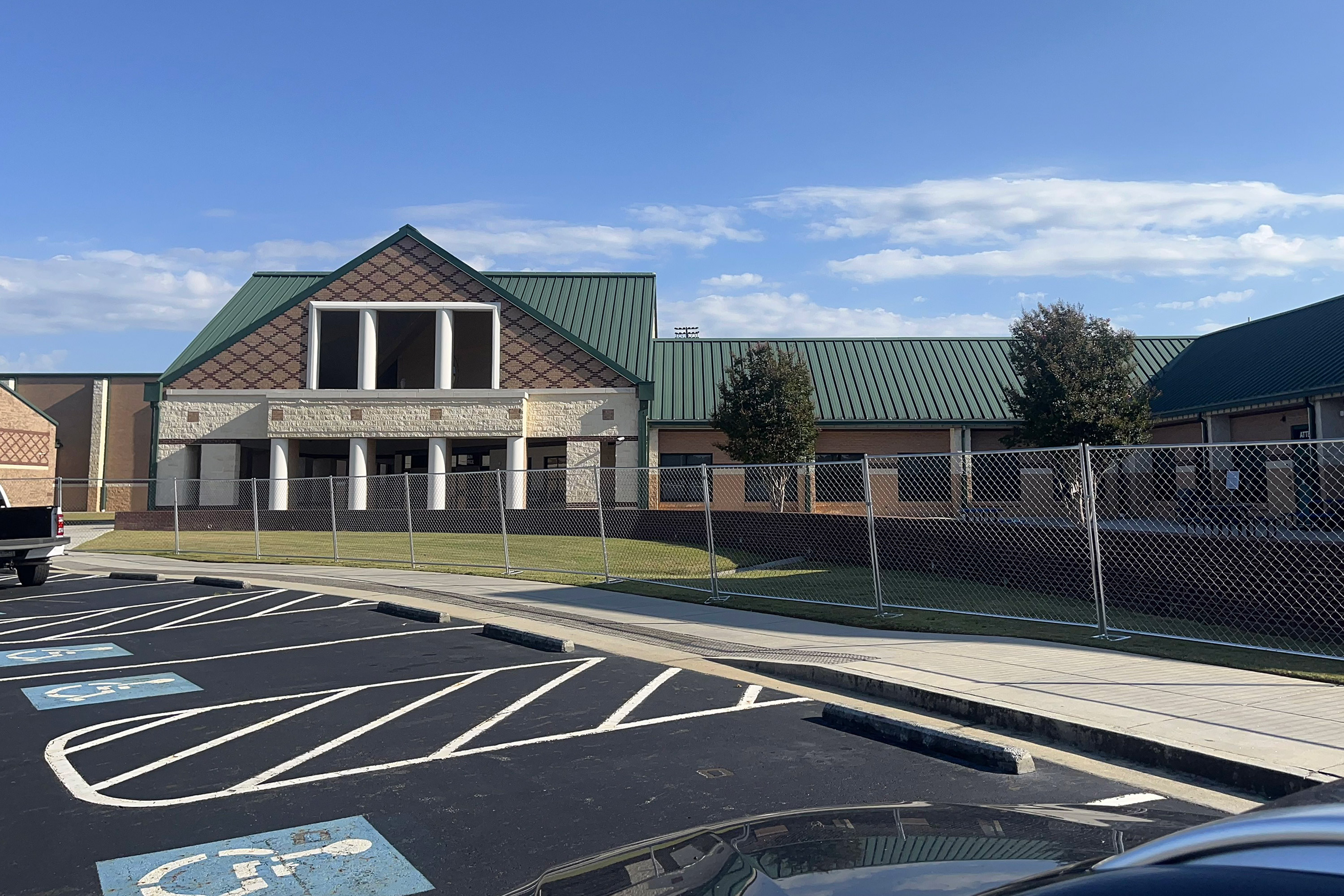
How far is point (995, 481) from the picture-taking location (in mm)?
20703

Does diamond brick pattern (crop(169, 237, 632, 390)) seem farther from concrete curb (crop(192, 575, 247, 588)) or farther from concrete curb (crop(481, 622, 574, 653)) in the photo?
concrete curb (crop(481, 622, 574, 653))

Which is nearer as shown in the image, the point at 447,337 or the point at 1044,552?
the point at 1044,552

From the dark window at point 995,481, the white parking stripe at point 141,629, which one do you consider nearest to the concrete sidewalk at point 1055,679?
the white parking stripe at point 141,629

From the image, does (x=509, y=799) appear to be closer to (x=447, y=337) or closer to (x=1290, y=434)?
(x=1290, y=434)

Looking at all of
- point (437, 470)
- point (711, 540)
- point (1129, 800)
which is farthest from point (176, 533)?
point (1129, 800)

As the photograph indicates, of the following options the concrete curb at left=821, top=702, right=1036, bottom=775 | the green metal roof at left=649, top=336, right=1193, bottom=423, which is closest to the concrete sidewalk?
the concrete curb at left=821, top=702, right=1036, bottom=775

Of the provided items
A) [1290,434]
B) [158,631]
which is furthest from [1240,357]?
[158,631]

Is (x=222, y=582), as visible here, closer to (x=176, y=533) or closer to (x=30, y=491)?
(x=176, y=533)

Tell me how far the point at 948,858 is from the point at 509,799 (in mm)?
3502

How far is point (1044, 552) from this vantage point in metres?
13.2

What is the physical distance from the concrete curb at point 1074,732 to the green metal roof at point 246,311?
2843 cm

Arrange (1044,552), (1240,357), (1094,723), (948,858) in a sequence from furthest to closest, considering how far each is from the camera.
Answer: (1240,357) → (1044,552) → (1094,723) → (948,858)

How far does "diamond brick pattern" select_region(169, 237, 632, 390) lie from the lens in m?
32.9

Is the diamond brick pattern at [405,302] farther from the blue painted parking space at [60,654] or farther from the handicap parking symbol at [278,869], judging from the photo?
the handicap parking symbol at [278,869]
